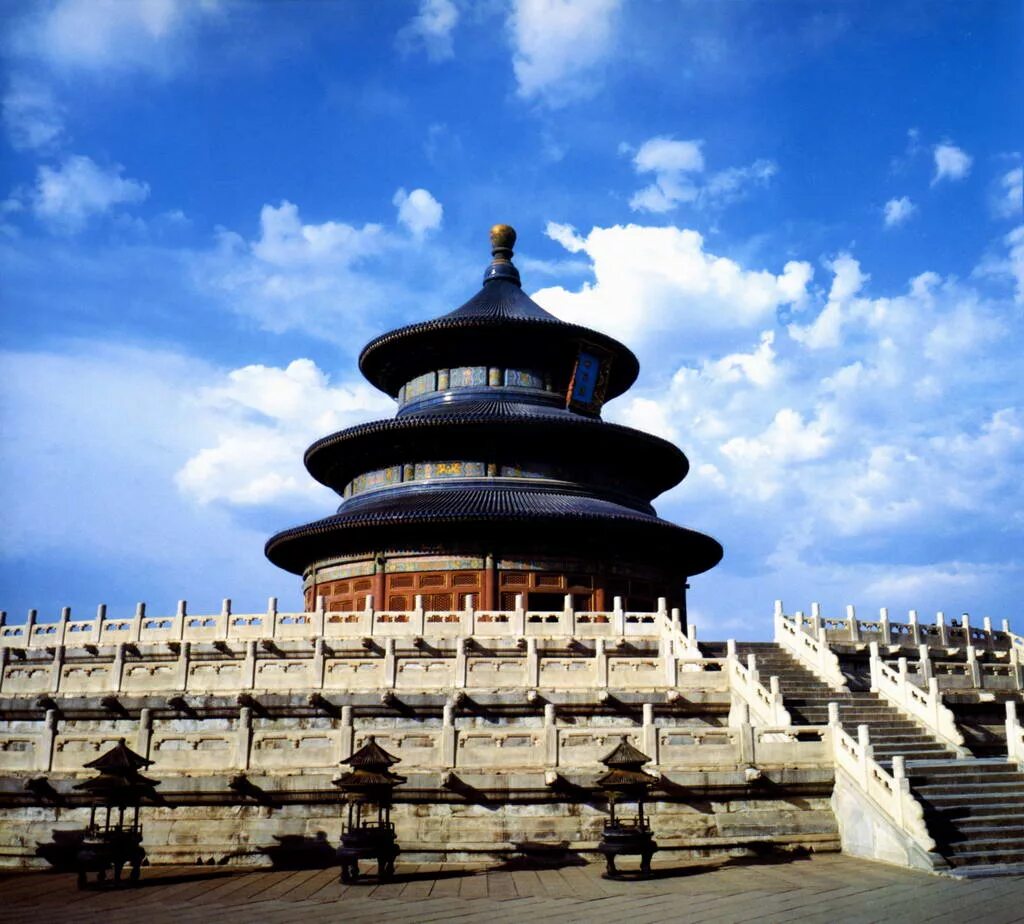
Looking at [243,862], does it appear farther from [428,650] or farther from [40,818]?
[428,650]

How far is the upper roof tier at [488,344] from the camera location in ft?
137

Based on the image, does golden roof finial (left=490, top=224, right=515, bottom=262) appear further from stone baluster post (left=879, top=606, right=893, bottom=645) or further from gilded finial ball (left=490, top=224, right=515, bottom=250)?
stone baluster post (left=879, top=606, right=893, bottom=645)

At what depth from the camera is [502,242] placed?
5050 cm

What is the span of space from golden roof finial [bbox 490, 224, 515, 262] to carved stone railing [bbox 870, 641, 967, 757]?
106ft

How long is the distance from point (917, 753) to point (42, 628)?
24.1 metres

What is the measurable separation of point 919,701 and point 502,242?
114ft

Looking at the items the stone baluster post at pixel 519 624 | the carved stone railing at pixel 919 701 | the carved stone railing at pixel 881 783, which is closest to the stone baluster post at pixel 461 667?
the stone baluster post at pixel 519 624

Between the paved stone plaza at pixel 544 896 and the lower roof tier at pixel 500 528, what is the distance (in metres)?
17.9

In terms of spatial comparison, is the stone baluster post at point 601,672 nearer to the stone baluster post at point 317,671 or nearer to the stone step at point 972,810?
the stone baluster post at point 317,671

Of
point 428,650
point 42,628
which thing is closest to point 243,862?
point 428,650

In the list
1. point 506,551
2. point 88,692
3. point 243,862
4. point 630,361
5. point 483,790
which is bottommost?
point 243,862

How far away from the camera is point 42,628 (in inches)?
1153

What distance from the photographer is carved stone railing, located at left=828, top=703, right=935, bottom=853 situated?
15555 mm

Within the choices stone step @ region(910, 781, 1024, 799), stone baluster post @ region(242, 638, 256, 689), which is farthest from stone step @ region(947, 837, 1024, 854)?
stone baluster post @ region(242, 638, 256, 689)
